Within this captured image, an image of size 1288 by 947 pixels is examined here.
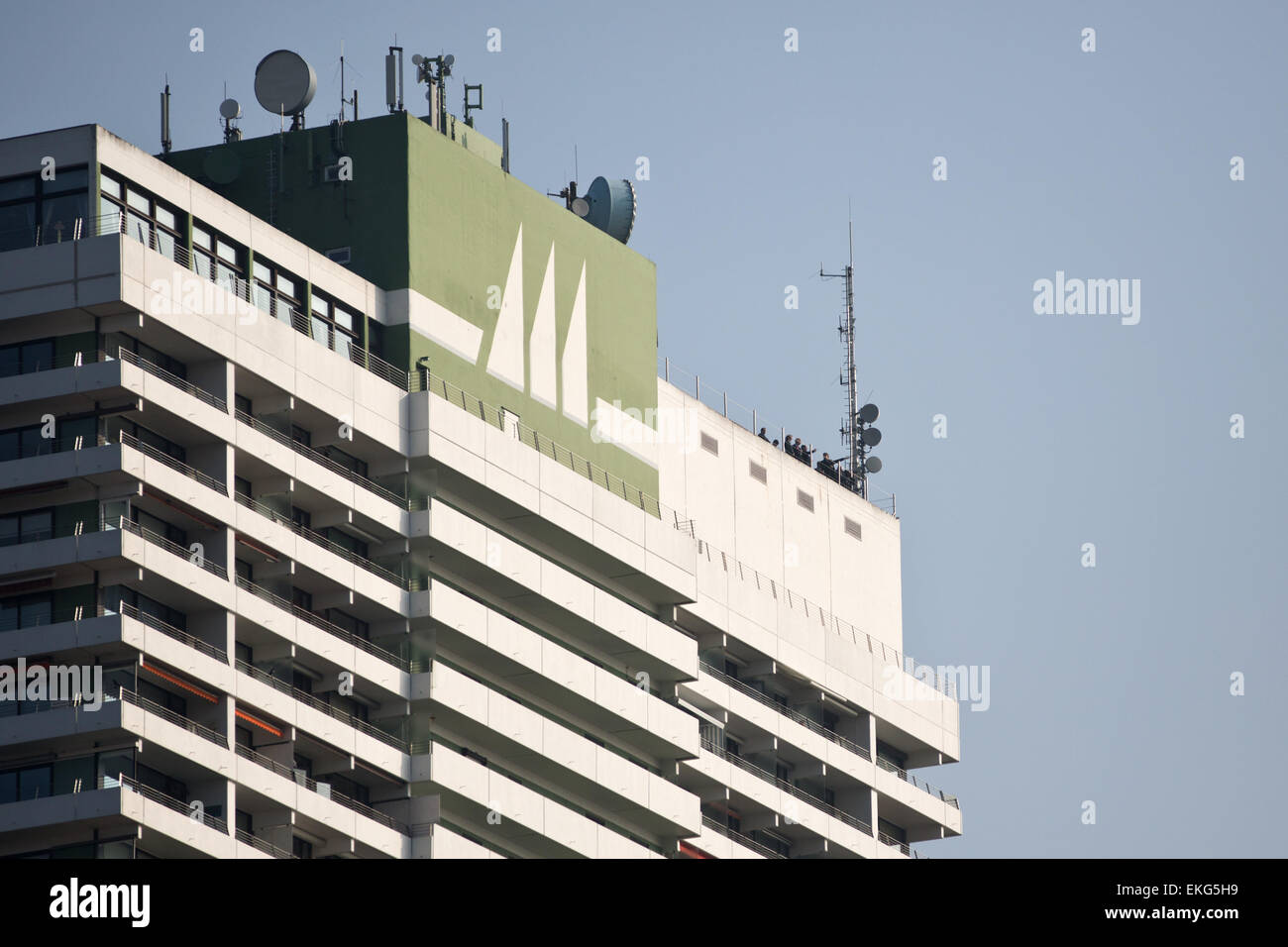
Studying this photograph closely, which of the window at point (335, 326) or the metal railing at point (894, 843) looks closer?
the window at point (335, 326)

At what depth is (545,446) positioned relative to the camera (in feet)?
360

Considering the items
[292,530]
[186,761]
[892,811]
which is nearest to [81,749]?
[186,761]

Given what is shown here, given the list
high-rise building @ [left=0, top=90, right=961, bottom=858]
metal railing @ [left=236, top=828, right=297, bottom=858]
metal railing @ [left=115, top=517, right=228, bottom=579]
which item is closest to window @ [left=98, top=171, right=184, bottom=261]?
high-rise building @ [left=0, top=90, right=961, bottom=858]

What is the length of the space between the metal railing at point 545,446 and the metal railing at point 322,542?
8.98 ft

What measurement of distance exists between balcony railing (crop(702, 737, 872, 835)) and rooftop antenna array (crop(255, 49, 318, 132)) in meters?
32.9

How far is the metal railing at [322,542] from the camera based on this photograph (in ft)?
314

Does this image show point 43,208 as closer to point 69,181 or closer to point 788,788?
point 69,181

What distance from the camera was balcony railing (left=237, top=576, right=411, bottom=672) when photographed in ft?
309

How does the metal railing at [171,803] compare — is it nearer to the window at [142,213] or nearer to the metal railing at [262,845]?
the metal railing at [262,845]

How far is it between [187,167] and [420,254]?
407 inches

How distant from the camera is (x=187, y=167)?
108 m

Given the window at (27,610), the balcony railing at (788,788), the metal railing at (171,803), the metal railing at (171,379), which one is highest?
the metal railing at (171,379)

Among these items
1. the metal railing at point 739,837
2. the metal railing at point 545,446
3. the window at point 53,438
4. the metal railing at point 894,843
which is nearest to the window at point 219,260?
the window at point 53,438
